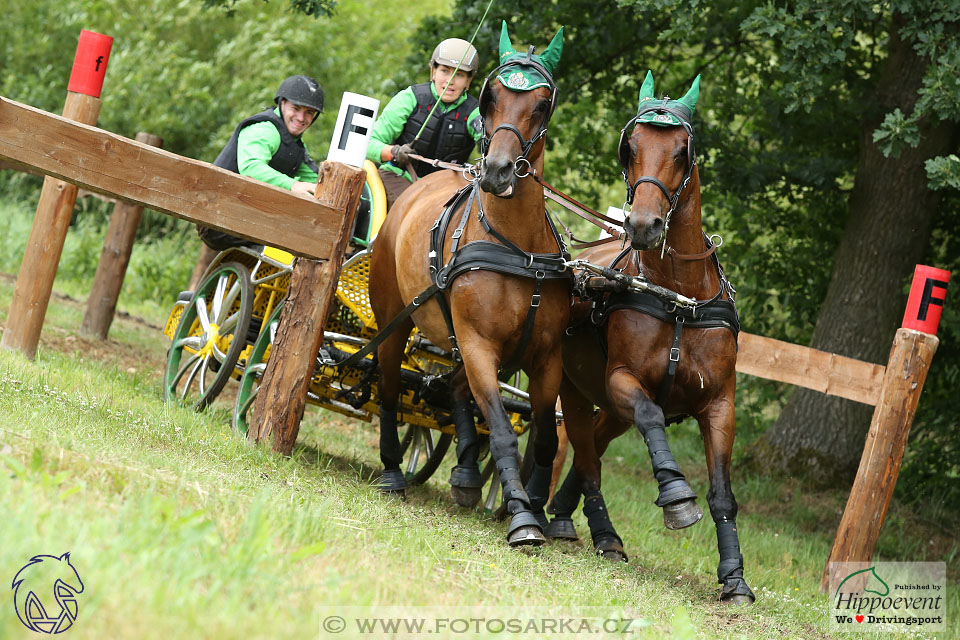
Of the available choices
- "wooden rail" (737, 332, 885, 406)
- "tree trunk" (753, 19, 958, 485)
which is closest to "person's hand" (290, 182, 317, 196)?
"wooden rail" (737, 332, 885, 406)

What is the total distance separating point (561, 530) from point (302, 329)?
1.79 meters

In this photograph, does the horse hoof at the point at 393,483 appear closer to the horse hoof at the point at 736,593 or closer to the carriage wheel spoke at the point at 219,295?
the carriage wheel spoke at the point at 219,295

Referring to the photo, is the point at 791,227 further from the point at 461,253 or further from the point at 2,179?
the point at 2,179

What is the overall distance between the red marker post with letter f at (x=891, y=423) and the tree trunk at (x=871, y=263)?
2.97 meters

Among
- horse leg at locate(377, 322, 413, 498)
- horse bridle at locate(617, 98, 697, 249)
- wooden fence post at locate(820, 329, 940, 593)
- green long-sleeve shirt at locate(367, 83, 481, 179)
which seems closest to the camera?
horse bridle at locate(617, 98, 697, 249)

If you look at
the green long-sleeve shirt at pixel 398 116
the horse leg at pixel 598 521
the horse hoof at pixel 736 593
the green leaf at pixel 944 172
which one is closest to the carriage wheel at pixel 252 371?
the green long-sleeve shirt at pixel 398 116

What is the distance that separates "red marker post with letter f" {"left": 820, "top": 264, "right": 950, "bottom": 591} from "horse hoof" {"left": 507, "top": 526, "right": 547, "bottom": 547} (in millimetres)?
2268

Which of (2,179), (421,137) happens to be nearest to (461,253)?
(421,137)

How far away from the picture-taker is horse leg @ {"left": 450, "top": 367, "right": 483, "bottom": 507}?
5215 mm

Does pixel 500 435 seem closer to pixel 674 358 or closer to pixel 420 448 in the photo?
pixel 674 358

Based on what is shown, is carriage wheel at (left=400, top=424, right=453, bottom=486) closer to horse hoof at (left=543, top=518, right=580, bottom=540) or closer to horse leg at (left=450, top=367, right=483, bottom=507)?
horse leg at (left=450, top=367, right=483, bottom=507)

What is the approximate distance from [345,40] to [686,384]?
58.4 ft

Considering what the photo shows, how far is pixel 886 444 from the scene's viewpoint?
5824 mm

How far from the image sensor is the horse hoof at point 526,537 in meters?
4.47
